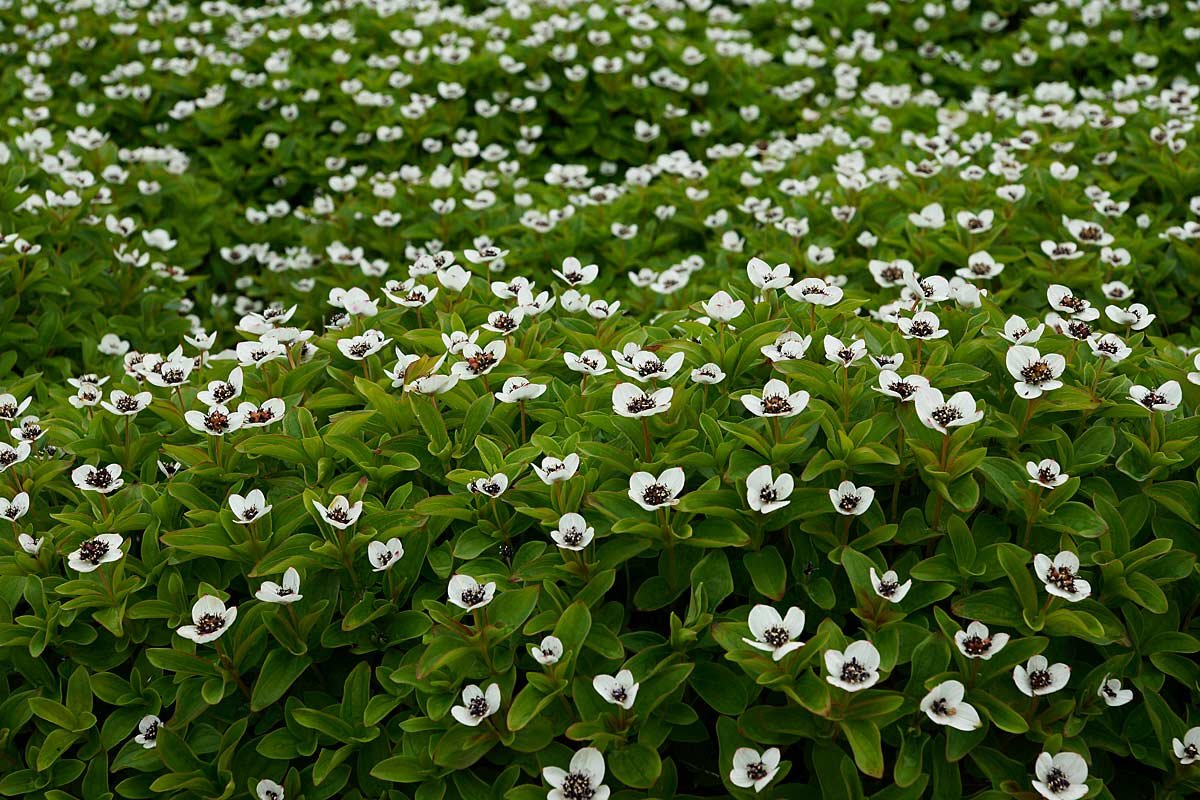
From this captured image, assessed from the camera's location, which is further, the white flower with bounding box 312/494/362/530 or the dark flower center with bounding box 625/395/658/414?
the dark flower center with bounding box 625/395/658/414

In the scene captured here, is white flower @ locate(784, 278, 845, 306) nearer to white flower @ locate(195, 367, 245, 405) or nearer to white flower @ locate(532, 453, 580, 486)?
white flower @ locate(532, 453, 580, 486)

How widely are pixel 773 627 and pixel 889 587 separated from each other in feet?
0.96

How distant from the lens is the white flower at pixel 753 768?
7.02ft

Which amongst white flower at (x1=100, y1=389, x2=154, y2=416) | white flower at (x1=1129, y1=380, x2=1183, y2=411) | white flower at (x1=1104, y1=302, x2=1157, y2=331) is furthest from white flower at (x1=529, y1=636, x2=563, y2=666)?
white flower at (x1=1104, y1=302, x2=1157, y2=331)

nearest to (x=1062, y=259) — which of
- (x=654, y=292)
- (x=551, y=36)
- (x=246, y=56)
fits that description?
(x=654, y=292)

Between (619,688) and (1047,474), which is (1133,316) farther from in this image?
(619,688)

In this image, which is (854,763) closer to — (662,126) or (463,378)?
(463,378)

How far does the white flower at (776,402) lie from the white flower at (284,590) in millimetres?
1145

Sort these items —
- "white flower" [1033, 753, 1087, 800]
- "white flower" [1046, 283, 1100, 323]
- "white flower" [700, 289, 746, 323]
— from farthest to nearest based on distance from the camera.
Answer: "white flower" [1046, 283, 1100, 323] < "white flower" [700, 289, 746, 323] < "white flower" [1033, 753, 1087, 800]

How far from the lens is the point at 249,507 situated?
8.44 ft

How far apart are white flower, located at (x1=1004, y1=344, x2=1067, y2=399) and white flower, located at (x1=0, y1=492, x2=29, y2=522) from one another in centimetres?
261

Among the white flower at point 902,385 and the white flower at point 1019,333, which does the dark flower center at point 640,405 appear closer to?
the white flower at point 902,385

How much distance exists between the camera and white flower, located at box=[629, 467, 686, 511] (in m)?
2.41

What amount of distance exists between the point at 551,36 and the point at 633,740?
5880mm
